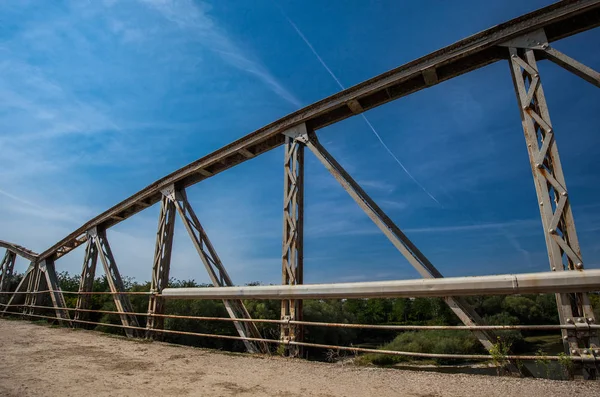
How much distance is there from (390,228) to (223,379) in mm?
3132

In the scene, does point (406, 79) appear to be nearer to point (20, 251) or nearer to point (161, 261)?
point (161, 261)

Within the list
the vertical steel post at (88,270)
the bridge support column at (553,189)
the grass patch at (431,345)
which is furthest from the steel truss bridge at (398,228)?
the grass patch at (431,345)

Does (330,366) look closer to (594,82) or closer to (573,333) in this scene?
(573,333)

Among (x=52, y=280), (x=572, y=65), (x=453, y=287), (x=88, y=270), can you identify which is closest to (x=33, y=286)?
(x=52, y=280)

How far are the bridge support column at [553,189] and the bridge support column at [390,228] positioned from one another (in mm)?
762

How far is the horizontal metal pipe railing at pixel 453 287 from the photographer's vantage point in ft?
10.9

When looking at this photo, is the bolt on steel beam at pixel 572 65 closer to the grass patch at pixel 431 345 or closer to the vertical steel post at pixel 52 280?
the vertical steel post at pixel 52 280

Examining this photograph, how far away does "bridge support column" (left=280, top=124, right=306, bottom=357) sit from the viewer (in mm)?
5461

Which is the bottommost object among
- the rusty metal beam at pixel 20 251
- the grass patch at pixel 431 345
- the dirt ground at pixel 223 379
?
the grass patch at pixel 431 345

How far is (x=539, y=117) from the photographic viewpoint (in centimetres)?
413

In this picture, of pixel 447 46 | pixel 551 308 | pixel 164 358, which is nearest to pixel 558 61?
pixel 447 46

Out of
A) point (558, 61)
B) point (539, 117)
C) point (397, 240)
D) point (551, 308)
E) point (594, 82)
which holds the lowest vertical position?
point (551, 308)

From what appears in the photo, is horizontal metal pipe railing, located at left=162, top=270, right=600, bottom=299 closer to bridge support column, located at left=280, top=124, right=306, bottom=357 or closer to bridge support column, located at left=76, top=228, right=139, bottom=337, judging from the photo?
bridge support column, located at left=280, top=124, right=306, bottom=357

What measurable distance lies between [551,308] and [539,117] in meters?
37.3
